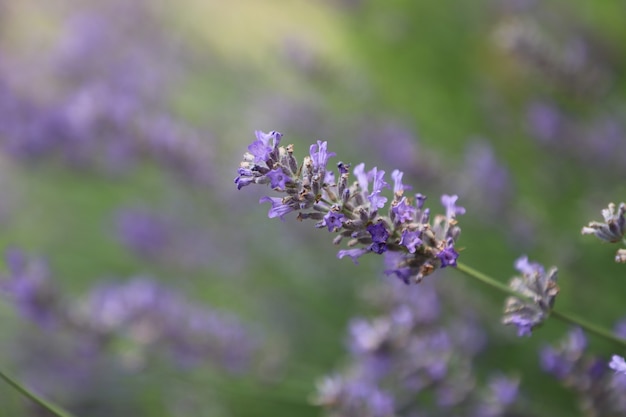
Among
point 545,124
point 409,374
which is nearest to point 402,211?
point 409,374

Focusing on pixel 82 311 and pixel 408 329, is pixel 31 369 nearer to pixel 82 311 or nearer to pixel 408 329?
pixel 82 311

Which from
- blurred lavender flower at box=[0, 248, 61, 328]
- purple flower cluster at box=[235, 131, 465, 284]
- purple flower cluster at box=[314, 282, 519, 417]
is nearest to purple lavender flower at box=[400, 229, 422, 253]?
purple flower cluster at box=[235, 131, 465, 284]

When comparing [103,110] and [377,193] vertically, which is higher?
[103,110]

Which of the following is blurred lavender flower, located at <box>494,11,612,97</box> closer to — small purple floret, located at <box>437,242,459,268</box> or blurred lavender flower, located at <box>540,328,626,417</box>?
blurred lavender flower, located at <box>540,328,626,417</box>

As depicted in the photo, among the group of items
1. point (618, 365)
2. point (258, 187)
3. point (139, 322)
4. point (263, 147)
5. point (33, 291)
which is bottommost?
point (618, 365)

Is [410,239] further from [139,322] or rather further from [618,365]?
[139,322]

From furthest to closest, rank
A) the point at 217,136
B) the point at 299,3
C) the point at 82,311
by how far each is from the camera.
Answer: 1. the point at 299,3
2. the point at 217,136
3. the point at 82,311

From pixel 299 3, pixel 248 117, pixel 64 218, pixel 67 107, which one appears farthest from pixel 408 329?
pixel 299 3
